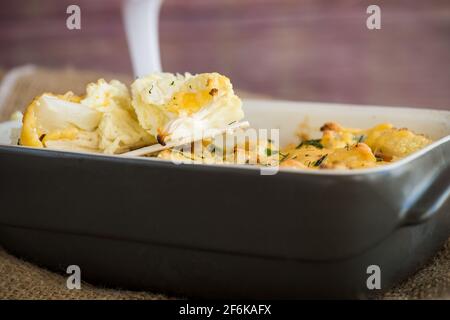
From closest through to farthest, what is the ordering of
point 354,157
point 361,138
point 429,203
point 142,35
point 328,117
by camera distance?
point 429,203
point 354,157
point 361,138
point 328,117
point 142,35

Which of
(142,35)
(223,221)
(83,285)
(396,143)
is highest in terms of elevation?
(142,35)

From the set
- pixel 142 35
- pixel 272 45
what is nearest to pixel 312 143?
pixel 142 35

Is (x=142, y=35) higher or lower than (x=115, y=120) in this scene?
higher

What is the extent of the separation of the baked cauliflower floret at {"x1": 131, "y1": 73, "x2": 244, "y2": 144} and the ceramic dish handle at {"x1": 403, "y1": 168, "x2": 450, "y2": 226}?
364 millimetres

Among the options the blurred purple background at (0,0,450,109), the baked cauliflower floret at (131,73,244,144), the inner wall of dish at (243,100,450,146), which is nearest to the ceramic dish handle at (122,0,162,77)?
the inner wall of dish at (243,100,450,146)

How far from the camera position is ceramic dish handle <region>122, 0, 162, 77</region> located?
216 cm

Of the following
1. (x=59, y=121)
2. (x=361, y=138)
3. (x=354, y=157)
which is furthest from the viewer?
(x=361, y=138)

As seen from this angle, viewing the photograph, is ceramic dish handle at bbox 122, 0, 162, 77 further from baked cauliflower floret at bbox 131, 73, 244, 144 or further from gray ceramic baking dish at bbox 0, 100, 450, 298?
gray ceramic baking dish at bbox 0, 100, 450, 298

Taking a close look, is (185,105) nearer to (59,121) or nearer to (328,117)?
(59,121)

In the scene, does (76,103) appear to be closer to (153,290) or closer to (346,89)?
(153,290)

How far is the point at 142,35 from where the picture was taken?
2.21 meters

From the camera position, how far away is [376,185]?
1.03 m

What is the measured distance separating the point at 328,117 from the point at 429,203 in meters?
0.58

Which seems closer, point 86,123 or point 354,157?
point 354,157
